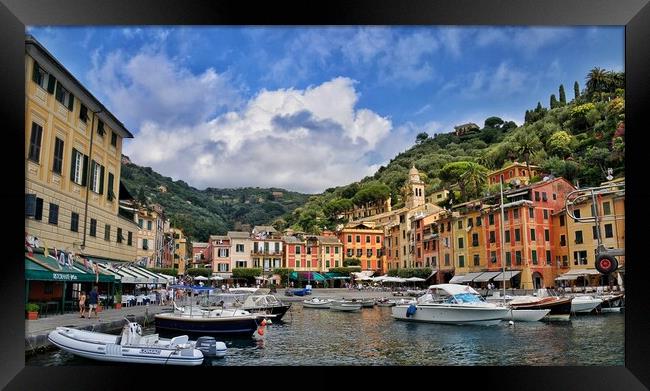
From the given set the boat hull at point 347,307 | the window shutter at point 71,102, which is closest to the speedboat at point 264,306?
the boat hull at point 347,307

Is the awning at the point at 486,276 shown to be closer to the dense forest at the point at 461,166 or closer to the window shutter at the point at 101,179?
the dense forest at the point at 461,166

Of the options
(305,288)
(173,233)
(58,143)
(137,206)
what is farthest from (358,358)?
(305,288)

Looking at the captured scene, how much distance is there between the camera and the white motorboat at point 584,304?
1795 centimetres

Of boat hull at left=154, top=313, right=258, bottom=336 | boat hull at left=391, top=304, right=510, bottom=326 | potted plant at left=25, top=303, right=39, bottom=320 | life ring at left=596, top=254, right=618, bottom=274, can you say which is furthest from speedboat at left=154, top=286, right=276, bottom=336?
life ring at left=596, top=254, right=618, bottom=274

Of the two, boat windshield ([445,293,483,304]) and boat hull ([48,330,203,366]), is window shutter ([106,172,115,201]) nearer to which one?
boat hull ([48,330,203,366])

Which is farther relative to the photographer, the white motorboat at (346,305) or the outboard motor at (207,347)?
the white motorboat at (346,305)

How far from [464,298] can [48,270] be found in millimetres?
12459

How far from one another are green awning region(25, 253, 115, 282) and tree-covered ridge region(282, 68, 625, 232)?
432 inches

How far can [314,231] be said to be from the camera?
30594 mm

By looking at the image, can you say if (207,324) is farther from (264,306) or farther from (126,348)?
(126,348)

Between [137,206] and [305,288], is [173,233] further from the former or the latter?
[305,288]

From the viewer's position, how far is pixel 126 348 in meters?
9.24

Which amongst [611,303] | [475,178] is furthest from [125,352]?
[475,178]
